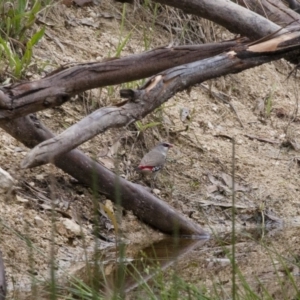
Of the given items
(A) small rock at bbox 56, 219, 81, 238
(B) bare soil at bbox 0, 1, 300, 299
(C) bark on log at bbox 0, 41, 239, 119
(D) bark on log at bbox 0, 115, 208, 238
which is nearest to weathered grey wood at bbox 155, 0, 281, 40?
(C) bark on log at bbox 0, 41, 239, 119

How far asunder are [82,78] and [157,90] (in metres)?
0.35

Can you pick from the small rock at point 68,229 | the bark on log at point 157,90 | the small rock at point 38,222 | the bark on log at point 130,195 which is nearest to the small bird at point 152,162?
the bark on log at point 130,195

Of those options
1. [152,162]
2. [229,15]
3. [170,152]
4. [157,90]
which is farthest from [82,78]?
[170,152]

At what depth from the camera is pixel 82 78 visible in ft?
13.2

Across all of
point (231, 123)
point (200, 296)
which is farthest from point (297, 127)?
point (200, 296)

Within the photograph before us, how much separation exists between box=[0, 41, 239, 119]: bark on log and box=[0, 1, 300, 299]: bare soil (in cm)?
78

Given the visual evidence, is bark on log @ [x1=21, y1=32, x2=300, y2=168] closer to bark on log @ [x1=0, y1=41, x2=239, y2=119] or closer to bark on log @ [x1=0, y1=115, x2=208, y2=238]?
bark on log @ [x1=0, y1=41, x2=239, y2=119]

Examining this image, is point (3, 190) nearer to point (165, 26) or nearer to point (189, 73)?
point (189, 73)

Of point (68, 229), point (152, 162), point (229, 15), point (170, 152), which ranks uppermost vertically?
point (170, 152)

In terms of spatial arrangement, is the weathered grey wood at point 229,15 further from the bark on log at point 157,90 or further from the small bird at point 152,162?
the small bird at point 152,162

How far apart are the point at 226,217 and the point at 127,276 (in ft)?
5.66

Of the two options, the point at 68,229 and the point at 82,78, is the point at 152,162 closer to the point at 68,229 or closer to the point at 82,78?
the point at 68,229

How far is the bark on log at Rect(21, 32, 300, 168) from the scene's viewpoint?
3475 millimetres

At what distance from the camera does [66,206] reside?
511 cm
